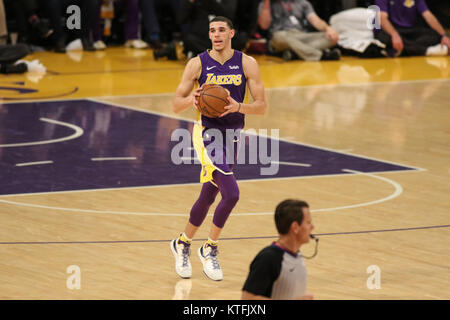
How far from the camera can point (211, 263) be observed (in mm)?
7617

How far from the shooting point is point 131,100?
14.9 m

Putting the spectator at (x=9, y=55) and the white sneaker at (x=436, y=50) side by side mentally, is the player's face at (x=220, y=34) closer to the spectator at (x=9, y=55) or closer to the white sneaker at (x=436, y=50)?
the spectator at (x=9, y=55)

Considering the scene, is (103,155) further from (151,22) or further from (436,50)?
(436,50)

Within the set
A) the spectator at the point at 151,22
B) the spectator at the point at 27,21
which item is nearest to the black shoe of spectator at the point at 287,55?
the spectator at the point at 151,22

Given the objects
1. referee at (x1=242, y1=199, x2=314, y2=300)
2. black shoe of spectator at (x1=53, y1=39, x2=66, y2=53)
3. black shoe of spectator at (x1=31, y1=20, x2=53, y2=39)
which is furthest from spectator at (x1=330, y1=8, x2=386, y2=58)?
referee at (x1=242, y1=199, x2=314, y2=300)

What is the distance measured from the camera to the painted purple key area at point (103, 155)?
10.6 meters

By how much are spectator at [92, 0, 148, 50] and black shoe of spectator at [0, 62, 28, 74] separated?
266 cm

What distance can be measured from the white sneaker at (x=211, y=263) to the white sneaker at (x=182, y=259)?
4.4 inches

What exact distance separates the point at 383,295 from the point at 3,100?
28.7ft

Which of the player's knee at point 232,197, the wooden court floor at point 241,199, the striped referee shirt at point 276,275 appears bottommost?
the wooden court floor at point 241,199

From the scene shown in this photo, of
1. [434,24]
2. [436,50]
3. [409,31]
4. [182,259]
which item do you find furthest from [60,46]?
[182,259]

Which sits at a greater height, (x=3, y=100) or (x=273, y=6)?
(x=273, y=6)

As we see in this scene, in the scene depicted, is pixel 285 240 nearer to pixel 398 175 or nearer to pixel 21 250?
pixel 21 250
